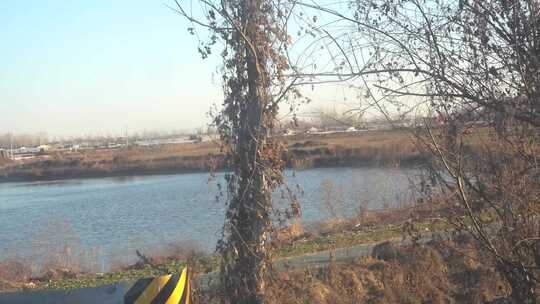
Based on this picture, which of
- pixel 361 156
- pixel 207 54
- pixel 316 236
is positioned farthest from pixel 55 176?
pixel 207 54

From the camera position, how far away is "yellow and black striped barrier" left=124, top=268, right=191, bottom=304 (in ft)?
20.1

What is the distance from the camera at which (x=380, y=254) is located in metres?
12.8

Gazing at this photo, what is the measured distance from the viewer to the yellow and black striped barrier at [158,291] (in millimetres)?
6117

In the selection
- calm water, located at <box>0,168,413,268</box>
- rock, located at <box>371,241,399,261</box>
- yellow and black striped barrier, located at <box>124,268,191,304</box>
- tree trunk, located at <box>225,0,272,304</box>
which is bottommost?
calm water, located at <box>0,168,413,268</box>

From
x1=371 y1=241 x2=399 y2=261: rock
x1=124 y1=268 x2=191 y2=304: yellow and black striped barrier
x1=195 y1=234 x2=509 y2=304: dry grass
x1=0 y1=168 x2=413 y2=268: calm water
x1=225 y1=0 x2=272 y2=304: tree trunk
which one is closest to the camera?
x1=124 y1=268 x2=191 y2=304: yellow and black striped barrier

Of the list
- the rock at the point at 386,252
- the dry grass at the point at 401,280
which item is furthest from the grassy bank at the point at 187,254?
the dry grass at the point at 401,280

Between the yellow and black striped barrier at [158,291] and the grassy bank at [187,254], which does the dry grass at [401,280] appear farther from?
the yellow and black striped barrier at [158,291]

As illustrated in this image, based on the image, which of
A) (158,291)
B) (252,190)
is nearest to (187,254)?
(252,190)

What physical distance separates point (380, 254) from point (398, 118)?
23.8ft

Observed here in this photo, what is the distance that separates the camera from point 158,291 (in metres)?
6.20

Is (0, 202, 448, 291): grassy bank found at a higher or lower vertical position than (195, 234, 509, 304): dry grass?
lower

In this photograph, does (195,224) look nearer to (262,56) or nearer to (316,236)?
(316,236)

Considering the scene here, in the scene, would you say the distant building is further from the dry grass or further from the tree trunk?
the dry grass

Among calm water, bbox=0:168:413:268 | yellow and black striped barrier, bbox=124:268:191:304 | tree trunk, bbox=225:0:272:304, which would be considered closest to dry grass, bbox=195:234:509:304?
tree trunk, bbox=225:0:272:304
